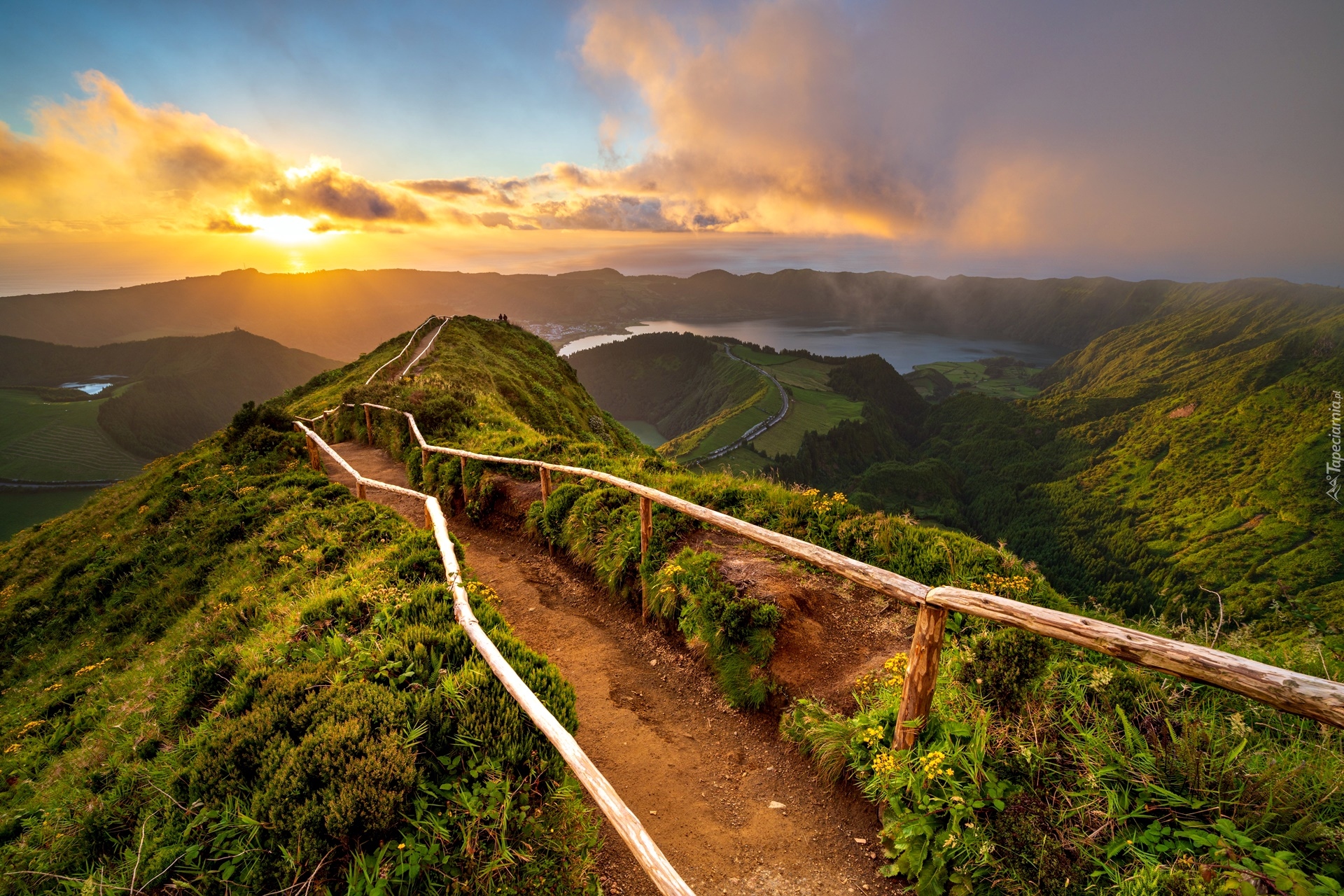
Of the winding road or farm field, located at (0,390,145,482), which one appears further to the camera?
farm field, located at (0,390,145,482)

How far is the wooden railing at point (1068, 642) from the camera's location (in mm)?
2404

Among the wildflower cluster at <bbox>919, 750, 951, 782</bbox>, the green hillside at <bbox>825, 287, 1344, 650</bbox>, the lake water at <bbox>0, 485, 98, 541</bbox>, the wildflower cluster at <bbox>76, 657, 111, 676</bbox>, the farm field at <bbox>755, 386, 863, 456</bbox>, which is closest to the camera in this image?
the wildflower cluster at <bbox>919, 750, 951, 782</bbox>

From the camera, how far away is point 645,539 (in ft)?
A: 24.3

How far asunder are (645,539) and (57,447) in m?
195

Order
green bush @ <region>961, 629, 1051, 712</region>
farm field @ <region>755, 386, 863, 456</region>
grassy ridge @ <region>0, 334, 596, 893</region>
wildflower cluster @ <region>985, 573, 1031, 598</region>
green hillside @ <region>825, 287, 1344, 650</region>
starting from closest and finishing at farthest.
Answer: grassy ridge @ <region>0, 334, 596, 893</region> → green bush @ <region>961, 629, 1051, 712</region> → wildflower cluster @ <region>985, 573, 1031, 598</region> → green hillside @ <region>825, 287, 1344, 650</region> → farm field @ <region>755, 386, 863, 456</region>

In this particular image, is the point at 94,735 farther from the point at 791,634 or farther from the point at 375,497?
the point at 791,634

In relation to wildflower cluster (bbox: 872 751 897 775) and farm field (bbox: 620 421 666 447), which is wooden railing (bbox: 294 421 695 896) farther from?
farm field (bbox: 620 421 666 447)

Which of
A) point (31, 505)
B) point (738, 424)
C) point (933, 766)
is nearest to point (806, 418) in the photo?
point (738, 424)

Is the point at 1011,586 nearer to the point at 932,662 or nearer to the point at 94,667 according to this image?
the point at 932,662

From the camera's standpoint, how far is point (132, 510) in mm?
15375

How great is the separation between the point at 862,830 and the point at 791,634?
190cm

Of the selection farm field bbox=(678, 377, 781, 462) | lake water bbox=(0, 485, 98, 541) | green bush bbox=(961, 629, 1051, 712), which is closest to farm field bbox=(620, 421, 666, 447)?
farm field bbox=(678, 377, 781, 462)

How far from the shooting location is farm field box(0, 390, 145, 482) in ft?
391

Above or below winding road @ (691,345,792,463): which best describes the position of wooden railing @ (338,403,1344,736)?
above
